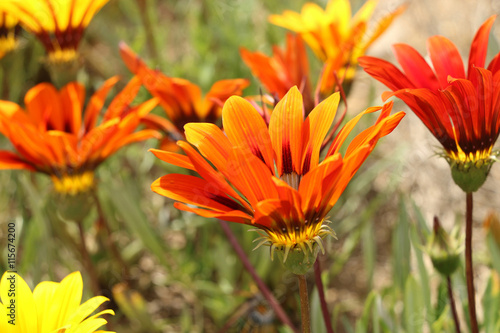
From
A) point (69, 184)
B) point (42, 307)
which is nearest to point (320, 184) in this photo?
point (42, 307)

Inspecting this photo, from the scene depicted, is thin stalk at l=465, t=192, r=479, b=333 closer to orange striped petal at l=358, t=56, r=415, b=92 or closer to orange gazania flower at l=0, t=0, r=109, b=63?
orange striped petal at l=358, t=56, r=415, b=92

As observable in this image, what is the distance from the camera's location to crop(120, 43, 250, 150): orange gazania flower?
3.74 ft

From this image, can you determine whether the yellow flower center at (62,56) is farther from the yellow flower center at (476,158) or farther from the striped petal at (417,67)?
the yellow flower center at (476,158)

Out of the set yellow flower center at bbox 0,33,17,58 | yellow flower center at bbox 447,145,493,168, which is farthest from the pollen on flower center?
yellow flower center at bbox 0,33,17,58

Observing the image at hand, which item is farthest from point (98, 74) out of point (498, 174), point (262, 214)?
point (262, 214)

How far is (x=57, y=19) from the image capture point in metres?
1.31

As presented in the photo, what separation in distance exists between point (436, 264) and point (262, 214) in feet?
1.37

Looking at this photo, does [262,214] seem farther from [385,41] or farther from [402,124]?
[385,41]

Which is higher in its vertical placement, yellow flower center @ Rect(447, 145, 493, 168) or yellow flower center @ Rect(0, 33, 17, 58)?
yellow flower center @ Rect(447, 145, 493, 168)

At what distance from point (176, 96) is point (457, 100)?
0.60 m

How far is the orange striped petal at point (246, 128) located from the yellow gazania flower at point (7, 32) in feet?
3.06

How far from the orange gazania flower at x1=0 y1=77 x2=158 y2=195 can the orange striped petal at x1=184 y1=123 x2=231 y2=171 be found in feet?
1.09

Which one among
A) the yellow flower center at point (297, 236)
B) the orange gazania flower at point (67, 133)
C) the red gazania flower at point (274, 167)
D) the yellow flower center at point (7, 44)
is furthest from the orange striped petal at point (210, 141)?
the yellow flower center at point (7, 44)

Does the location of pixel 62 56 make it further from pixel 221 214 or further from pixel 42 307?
pixel 221 214
